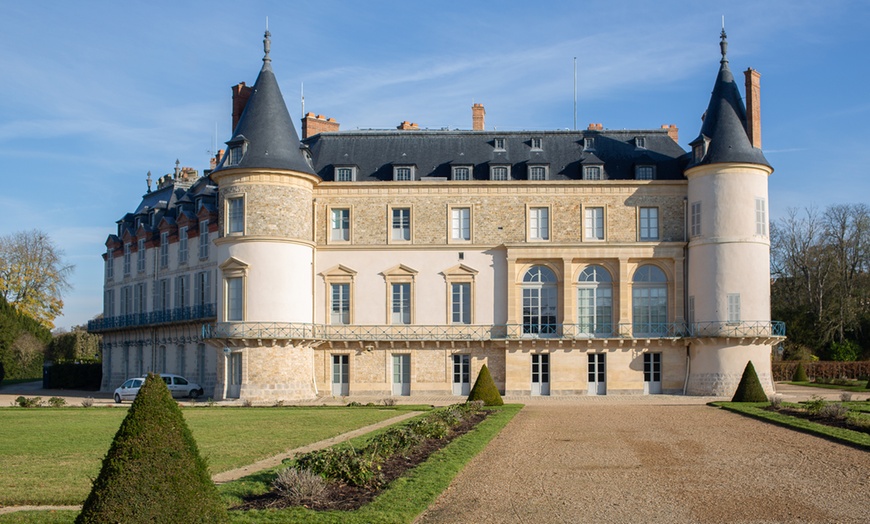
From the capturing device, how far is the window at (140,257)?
168ft

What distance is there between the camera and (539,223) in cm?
4081

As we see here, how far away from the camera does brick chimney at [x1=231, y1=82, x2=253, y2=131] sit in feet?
148

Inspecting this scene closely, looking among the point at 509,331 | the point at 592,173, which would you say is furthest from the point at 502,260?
the point at 592,173

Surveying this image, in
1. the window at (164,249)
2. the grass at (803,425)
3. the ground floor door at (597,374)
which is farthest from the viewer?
the window at (164,249)

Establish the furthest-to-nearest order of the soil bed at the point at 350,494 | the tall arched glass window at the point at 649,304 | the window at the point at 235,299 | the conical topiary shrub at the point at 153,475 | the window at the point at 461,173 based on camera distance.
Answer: the window at the point at 461,173 → the tall arched glass window at the point at 649,304 → the window at the point at 235,299 → the soil bed at the point at 350,494 → the conical topiary shrub at the point at 153,475

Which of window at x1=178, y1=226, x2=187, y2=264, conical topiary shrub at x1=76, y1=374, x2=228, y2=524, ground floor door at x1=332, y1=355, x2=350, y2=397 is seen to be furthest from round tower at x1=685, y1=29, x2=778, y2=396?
conical topiary shrub at x1=76, y1=374, x2=228, y2=524

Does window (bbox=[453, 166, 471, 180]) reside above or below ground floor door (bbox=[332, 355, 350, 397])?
above

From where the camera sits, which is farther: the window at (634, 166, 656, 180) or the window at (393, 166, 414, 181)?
the window at (393, 166, 414, 181)

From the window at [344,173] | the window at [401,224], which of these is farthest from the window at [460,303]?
the window at [344,173]

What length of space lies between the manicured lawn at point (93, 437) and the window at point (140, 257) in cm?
2026

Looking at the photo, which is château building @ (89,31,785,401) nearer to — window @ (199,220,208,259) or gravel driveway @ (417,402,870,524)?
window @ (199,220,208,259)

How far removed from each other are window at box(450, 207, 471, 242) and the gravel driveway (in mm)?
19265

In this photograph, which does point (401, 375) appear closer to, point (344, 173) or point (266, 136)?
point (344, 173)

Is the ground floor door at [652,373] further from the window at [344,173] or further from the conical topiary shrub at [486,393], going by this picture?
the window at [344,173]
